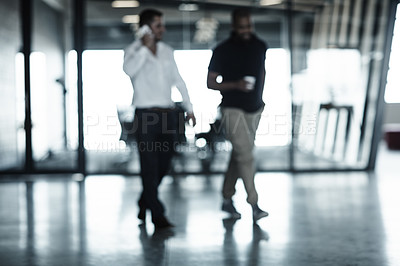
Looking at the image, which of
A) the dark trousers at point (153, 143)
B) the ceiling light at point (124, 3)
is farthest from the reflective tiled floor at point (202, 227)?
the ceiling light at point (124, 3)

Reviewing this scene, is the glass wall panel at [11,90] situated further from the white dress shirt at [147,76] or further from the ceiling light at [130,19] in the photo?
the white dress shirt at [147,76]

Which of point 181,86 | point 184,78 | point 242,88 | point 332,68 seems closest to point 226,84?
point 242,88

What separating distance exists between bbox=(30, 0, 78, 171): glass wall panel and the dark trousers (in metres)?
3.72

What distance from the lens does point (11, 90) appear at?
7598 millimetres

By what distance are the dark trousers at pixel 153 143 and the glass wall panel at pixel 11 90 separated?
402 cm

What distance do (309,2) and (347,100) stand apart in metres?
1.36

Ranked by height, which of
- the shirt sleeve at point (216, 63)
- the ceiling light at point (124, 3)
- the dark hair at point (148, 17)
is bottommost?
the shirt sleeve at point (216, 63)

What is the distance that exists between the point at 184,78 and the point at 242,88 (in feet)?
11.3

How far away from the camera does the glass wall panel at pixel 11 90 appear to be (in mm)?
7512

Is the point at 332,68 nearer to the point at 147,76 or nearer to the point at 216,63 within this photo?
the point at 216,63

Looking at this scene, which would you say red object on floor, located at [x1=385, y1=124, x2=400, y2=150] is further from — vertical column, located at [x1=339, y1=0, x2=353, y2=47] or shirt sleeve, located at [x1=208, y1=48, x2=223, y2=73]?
shirt sleeve, located at [x1=208, y1=48, x2=223, y2=73]

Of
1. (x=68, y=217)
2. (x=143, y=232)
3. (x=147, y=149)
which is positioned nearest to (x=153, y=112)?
(x=147, y=149)

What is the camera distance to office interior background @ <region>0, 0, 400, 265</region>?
7512mm

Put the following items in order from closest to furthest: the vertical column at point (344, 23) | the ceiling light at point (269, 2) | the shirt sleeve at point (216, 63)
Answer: the shirt sleeve at point (216, 63)
the ceiling light at point (269, 2)
the vertical column at point (344, 23)
